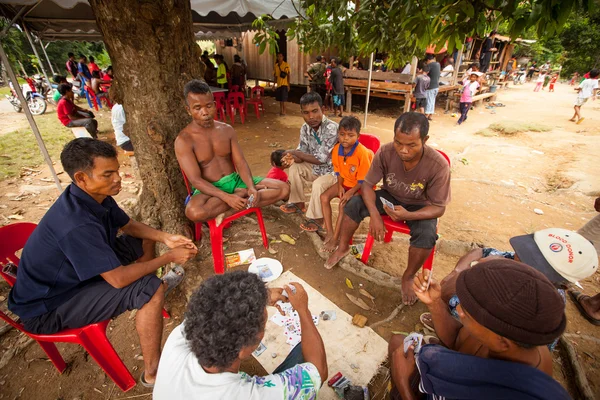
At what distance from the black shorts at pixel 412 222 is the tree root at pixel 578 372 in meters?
1.22

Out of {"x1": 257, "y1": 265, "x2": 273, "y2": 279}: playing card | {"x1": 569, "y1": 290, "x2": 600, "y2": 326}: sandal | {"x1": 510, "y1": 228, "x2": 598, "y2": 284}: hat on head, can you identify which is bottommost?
{"x1": 569, "y1": 290, "x2": 600, "y2": 326}: sandal

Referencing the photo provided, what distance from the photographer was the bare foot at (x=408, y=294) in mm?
2652

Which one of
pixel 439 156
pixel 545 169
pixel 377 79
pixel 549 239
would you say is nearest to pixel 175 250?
pixel 439 156

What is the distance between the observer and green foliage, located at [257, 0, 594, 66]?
4.41 feet

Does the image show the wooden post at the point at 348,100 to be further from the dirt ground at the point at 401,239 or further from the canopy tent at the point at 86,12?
the canopy tent at the point at 86,12

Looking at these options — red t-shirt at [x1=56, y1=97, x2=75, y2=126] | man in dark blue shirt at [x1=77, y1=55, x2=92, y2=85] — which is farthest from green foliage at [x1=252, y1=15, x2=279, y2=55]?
man in dark blue shirt at [x1=77, y1=55, x2=92, y2=85]

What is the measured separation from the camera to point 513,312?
1098 mm

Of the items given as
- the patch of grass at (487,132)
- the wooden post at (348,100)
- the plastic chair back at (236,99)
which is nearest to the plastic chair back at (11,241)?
the plastic chair back at (236,99)

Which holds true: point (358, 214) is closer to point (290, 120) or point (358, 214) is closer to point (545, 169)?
point (545, 169)

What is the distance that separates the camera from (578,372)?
2.07m

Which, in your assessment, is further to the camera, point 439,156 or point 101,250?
point 439,156

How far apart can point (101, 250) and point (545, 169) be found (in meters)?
7.82

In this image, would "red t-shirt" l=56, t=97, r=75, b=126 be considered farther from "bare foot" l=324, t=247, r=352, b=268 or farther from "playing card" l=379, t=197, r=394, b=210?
"playing card" l=379, t=197, r=394, b=210

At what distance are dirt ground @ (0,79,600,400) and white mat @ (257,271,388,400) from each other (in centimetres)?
10
